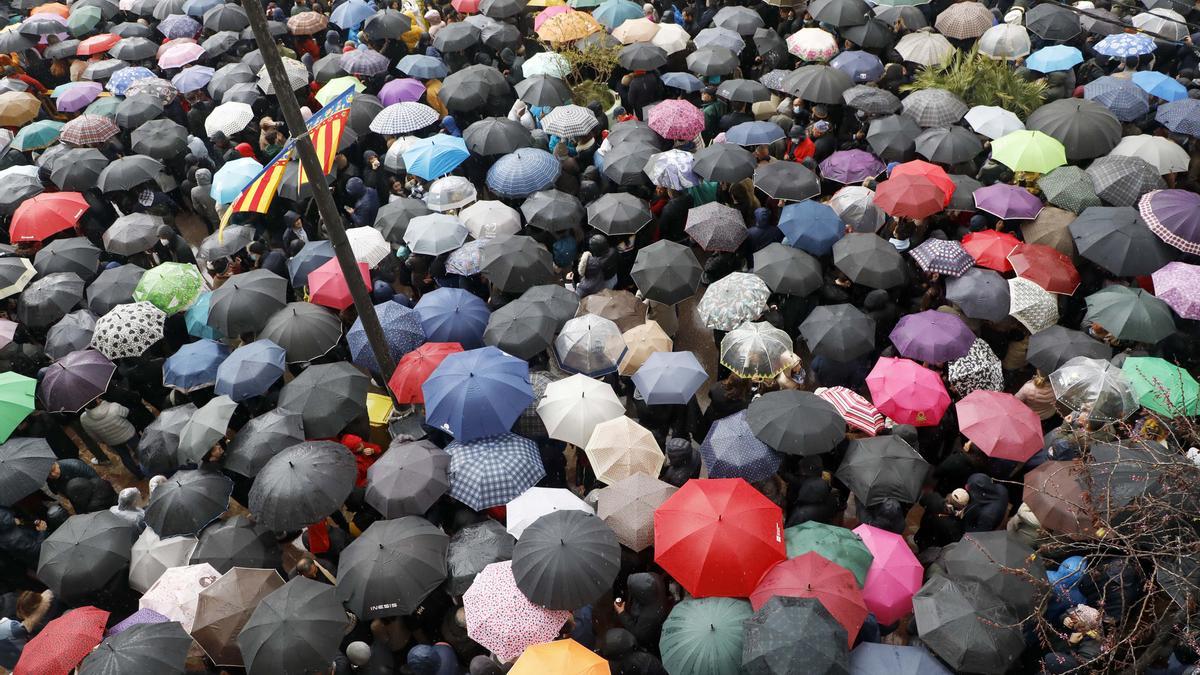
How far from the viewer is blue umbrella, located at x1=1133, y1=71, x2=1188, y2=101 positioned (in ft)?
38.6

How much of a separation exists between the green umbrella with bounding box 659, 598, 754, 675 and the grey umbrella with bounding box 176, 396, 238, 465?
421 cm

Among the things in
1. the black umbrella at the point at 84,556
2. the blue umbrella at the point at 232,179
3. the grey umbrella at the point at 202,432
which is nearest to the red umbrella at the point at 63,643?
the black umbrella at the point at 84,556

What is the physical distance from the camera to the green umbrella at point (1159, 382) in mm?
7414

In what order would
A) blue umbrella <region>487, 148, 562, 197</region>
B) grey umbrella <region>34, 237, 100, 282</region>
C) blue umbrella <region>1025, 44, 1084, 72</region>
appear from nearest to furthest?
grey umbrella <region>34, 237, 100, 282</region> → blue umbrella <region>487, 148, 562, 197</region> → blue umbrella <region>1025, 44, 1084, 72</region>

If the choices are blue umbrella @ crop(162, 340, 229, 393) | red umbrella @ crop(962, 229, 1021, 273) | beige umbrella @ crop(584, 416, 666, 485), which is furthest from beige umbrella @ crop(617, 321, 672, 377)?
blue umbrella @ crop(162, 340, 229, 393)

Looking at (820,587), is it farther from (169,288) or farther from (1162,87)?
(1162,87)

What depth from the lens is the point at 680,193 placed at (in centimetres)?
1079

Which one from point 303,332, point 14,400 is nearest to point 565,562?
point 303,332

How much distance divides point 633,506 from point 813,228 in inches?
159

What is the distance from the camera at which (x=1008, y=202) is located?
9.70m

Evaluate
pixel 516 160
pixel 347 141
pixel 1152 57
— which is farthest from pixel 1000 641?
pixel 1152 57

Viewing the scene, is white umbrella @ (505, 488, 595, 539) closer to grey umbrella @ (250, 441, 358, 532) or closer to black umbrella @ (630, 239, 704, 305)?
grey umbrella @ (250, 441, 358, 532)

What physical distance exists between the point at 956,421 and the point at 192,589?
661 cm

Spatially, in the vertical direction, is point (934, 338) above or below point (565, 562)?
below
